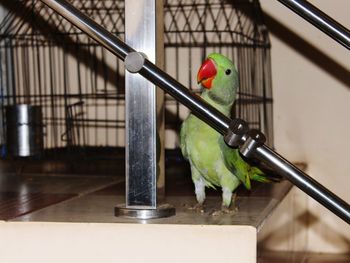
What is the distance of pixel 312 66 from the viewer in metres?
2.04

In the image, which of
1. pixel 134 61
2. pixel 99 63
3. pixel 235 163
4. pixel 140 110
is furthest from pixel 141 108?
pixel 99 63

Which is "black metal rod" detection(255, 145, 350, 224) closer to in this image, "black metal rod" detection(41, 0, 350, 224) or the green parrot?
"black metal rod" detection(41, 0, 350, 224)

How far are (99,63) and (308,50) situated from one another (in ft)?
2.51

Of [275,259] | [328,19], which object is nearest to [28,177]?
[275,259]

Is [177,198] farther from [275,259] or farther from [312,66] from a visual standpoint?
[312,66]

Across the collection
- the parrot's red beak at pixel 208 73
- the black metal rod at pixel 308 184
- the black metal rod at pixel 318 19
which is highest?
the black metal rod at pixel 318 19

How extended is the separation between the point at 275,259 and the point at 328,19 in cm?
62

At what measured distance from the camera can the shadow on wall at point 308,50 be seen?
2.01 metres

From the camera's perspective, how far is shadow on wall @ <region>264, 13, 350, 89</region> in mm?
2010

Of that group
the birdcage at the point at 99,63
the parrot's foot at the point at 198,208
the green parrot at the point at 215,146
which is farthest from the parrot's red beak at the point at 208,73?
the birdcage at the point at 99,63

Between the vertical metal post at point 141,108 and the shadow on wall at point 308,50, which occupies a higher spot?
the shadow on wall at point 308,50

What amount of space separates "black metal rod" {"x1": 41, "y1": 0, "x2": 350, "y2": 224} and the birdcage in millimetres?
1276

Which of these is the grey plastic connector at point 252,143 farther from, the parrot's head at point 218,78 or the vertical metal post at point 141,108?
the parrot's head at point 218,78

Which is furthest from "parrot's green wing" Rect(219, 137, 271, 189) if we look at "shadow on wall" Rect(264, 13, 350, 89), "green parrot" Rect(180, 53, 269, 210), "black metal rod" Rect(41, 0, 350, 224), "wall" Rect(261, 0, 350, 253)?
"shadow on wall" Rect(264, 13, 350, 89)
